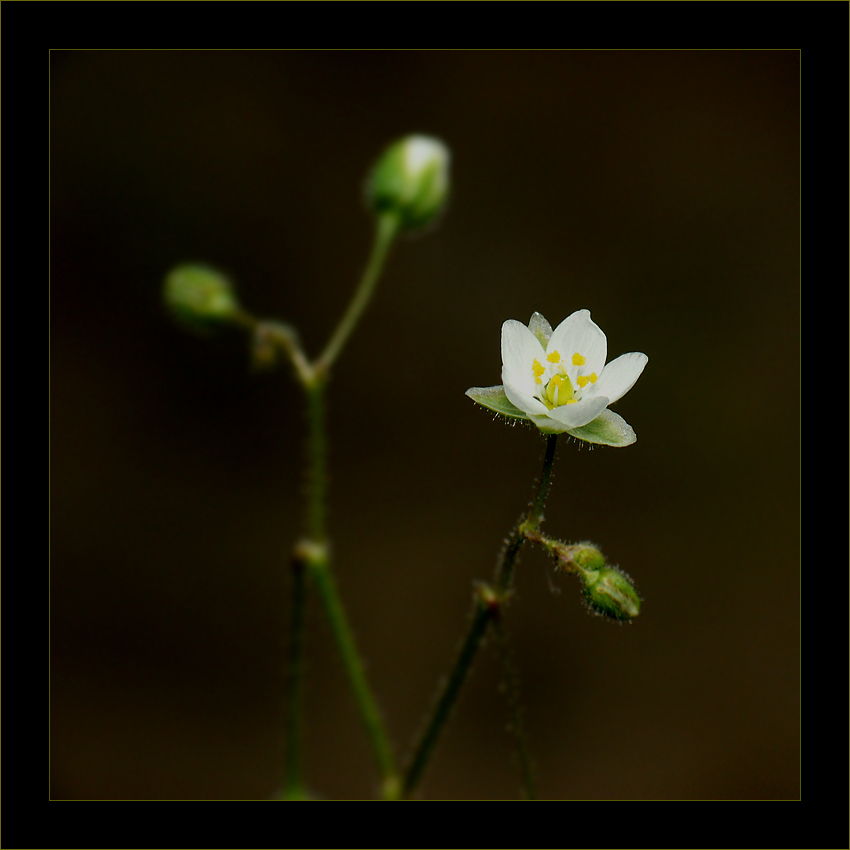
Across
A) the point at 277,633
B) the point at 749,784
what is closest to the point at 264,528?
the point at 277,633

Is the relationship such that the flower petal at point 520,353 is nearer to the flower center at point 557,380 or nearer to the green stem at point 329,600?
the flower center at point 557,380

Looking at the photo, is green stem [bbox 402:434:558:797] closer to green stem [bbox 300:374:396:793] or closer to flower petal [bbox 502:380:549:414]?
flower petal [bbox 502:380:549:414]

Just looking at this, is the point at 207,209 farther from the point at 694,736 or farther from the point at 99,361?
the point at 694,736

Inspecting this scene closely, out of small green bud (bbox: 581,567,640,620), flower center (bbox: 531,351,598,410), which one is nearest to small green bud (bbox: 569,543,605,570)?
small green bud (bbox: 581,567,640,620)

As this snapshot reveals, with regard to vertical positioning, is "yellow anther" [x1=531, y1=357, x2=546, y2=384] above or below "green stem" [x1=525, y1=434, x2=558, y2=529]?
above

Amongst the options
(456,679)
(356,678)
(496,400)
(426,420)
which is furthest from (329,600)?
(426,420)

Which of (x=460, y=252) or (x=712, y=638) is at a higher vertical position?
(x=460, y=252)
